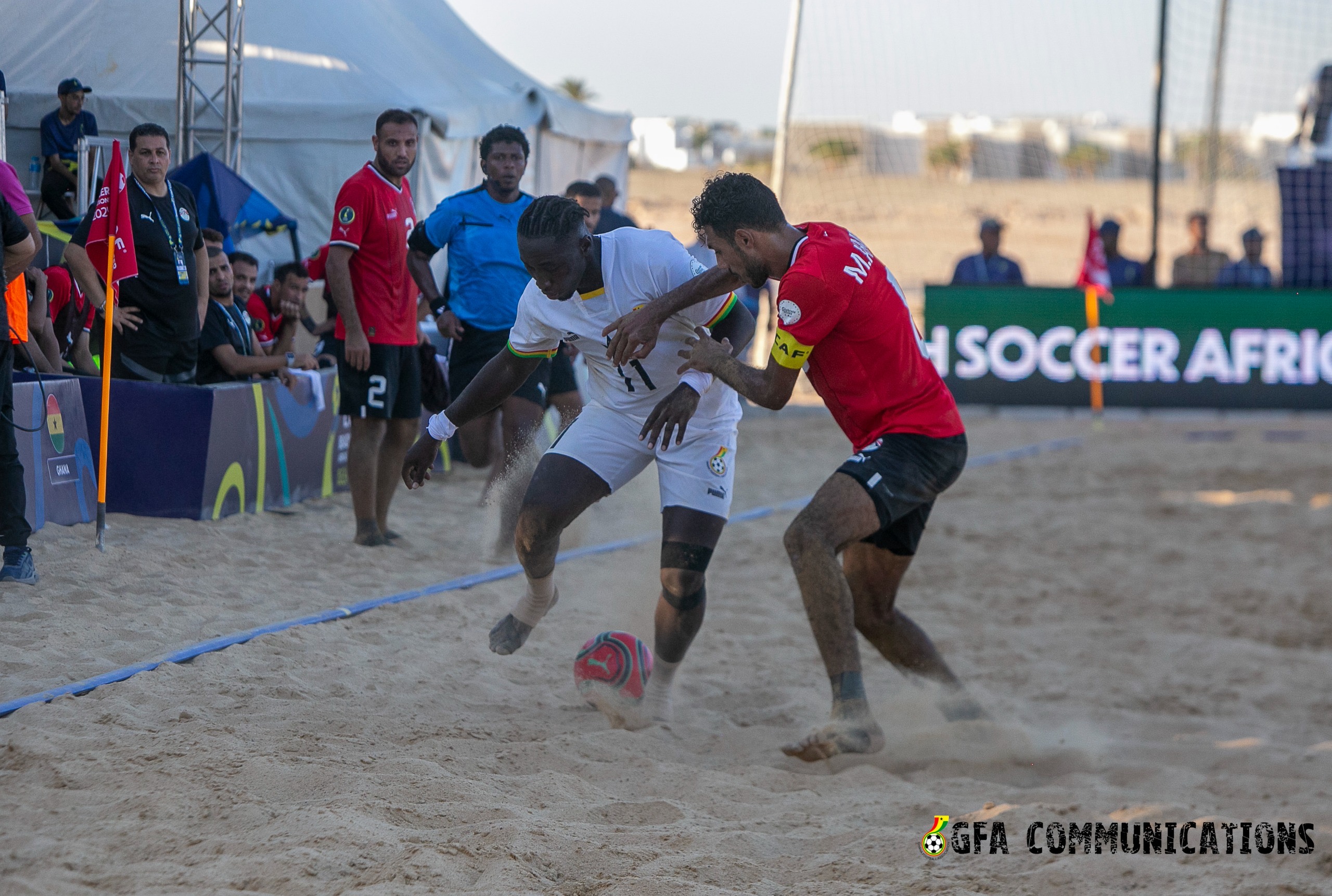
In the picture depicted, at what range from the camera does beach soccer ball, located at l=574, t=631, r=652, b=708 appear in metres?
4.38

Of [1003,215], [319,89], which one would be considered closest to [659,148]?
[1003,215]

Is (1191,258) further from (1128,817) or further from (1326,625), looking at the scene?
(1128,817)

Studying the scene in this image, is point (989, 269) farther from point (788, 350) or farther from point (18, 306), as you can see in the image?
point (18, 306)

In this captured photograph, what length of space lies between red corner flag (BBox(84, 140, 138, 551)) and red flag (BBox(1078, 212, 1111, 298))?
9.74 meters

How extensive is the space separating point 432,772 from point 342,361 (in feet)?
10.6

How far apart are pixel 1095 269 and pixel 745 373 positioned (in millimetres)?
9891

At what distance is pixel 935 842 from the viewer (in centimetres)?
337

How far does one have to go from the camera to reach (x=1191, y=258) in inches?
534

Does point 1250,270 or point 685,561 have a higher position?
point 1250,270

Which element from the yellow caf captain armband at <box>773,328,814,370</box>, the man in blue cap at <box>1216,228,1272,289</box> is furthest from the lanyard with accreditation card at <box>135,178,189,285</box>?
the man in blue cap at <box>1216,228,1272,289</box>

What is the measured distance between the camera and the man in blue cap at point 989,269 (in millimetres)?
13250

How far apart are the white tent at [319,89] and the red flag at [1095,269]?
4.94m

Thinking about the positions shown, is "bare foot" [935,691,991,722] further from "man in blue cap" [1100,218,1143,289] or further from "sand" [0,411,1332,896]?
"man in blue cap" [1100,218,1143,289]

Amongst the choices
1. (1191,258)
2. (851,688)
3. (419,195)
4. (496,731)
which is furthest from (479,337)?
(1191,258)
